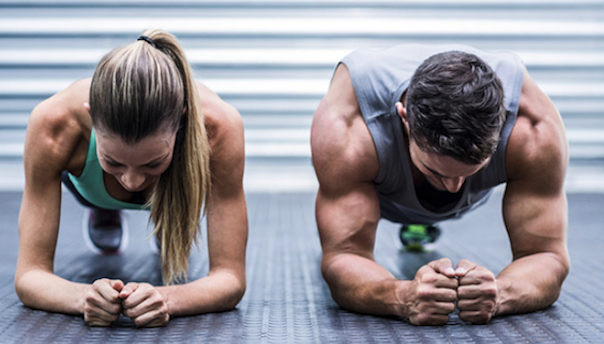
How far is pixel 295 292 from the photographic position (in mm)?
2100

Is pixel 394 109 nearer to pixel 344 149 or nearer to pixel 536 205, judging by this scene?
pixel 344 149

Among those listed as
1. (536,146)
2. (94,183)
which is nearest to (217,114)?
(94,183)

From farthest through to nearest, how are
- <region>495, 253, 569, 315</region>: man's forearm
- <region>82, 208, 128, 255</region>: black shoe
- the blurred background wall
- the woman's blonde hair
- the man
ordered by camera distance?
the blurred background wall → <region>82, 208, 128, 255</region>: black shoe → <region>495, 253, 569, 315</region>: man's forearm → the man → the woman's blonde hair

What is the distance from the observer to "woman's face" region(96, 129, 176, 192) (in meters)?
1.56

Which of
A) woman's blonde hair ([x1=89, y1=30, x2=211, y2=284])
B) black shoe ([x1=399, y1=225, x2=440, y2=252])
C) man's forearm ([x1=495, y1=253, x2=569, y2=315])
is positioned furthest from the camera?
black shoe ([x1=399, y1=225, x2=440, y2=252])

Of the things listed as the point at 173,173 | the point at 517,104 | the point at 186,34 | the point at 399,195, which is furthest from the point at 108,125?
the point at 186,34

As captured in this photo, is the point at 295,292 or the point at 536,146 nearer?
the point at 536,146

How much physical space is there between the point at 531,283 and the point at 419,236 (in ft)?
3.53

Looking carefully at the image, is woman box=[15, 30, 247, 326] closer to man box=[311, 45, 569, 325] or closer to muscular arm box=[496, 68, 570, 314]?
man box=[311, 45, 569, 325]

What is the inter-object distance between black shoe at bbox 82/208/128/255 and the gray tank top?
123 centimetres

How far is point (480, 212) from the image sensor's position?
4.11 meters

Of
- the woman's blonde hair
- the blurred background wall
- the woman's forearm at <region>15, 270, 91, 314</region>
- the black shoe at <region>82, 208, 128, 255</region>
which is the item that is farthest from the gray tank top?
the blurred background wall

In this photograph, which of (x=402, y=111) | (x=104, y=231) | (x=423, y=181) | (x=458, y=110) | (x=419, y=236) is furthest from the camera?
(x=419, y=236)

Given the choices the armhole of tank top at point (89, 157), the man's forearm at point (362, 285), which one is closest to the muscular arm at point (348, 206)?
the man's forearm at point (362, 285)
